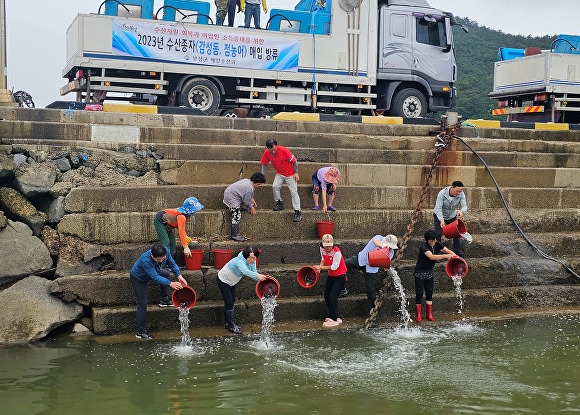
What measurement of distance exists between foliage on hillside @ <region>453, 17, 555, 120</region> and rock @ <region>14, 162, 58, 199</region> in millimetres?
23667

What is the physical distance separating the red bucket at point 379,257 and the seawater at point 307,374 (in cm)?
83

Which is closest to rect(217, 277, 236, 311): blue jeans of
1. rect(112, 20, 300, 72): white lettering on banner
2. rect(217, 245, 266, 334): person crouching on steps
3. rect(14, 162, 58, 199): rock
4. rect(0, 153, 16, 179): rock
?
rect(217, 245, 266, 334): person crouching on steps

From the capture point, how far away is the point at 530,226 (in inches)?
423

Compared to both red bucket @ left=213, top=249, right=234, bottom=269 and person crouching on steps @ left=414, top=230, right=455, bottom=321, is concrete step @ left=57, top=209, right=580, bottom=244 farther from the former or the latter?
person crouching on steps @ left=414, top=230, right=455, bottom=321

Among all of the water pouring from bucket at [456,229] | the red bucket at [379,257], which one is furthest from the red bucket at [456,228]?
the red bucket at [379,257]

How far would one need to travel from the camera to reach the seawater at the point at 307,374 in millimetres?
5980

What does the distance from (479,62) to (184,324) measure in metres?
32.5

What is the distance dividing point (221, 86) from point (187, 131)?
11.7 feet

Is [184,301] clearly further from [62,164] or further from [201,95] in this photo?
[201,95]

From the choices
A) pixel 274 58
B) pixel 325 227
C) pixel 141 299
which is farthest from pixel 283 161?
pixel 274 58

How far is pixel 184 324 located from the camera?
7941mm

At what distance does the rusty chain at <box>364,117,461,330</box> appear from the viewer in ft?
28.2

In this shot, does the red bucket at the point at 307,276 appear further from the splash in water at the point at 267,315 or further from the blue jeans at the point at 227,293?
the blue jeans at the point at 227,293

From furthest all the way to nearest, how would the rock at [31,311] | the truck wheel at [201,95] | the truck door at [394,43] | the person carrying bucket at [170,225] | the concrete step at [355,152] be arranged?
the truck door at [394,43], the truck wheel at [201,95], the concrete step at [355,152], the person carrying bucket at [170,225], the rock at [31,311]
